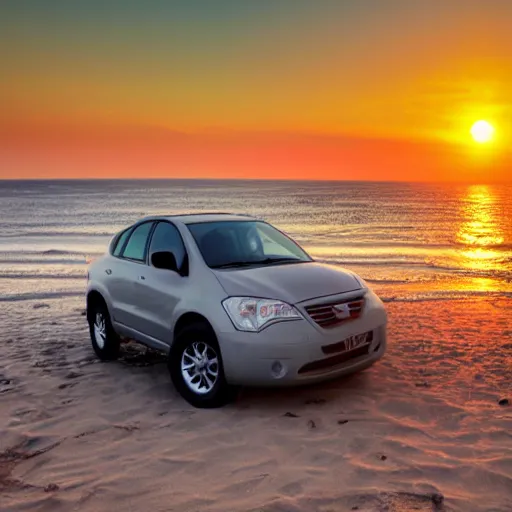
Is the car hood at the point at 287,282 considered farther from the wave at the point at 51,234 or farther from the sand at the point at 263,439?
the wave at the point at 51,234

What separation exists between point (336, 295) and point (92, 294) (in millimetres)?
3589

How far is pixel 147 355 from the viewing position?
7406mm

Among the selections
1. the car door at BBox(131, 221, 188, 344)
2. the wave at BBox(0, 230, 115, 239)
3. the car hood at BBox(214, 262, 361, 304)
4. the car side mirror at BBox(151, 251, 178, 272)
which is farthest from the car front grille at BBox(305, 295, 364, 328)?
the wave at BBox(0, 230, 115, 239)

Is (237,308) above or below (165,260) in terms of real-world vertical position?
below

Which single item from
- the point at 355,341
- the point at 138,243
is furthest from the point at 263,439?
the point at 138,243

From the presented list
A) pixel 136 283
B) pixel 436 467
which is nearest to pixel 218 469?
pixel 436 467

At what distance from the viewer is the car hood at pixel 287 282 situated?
5.12 metres

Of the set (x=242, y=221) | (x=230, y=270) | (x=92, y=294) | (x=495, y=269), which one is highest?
(x=242, y=221)

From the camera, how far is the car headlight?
499cm

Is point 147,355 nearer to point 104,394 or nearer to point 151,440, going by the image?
point 104,394

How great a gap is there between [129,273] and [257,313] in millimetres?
2141

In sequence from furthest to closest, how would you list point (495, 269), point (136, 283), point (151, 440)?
point (495, 269)
point (136, 283)
point (151, 440)

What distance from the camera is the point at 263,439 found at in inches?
184

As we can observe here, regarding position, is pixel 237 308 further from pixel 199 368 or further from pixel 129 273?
pixel 129 273
